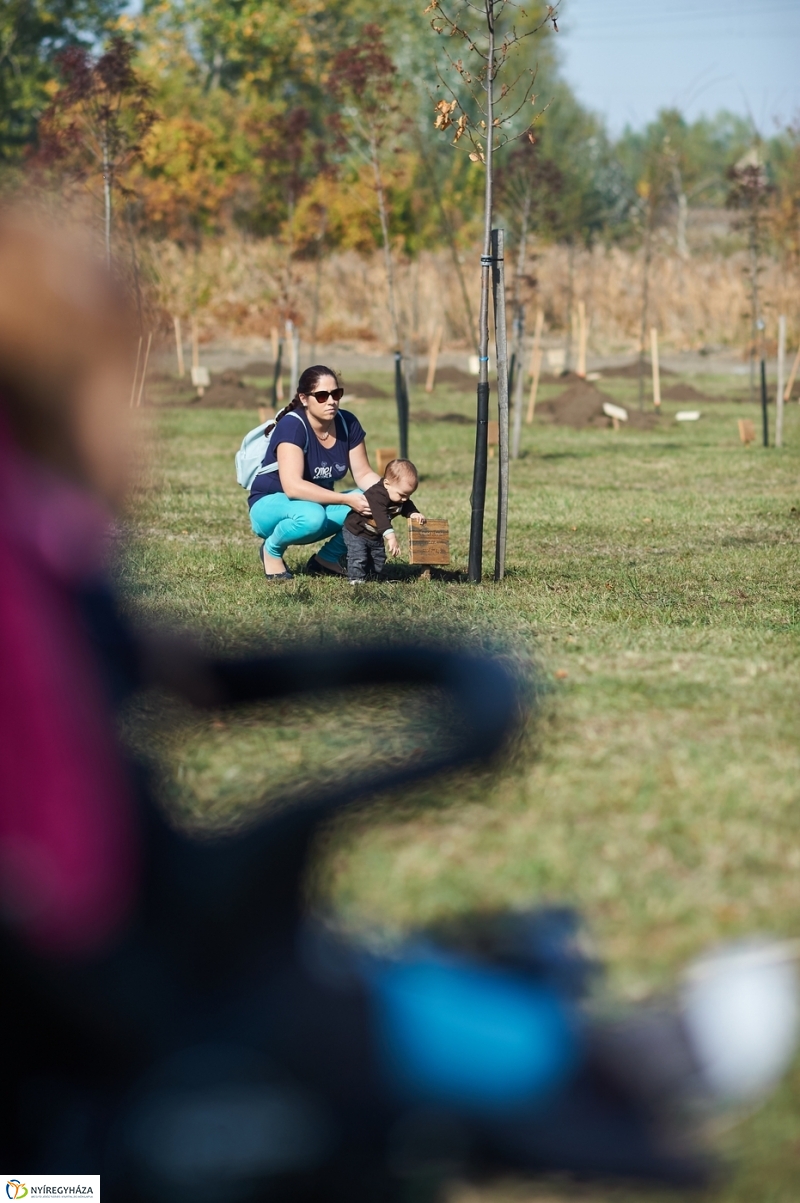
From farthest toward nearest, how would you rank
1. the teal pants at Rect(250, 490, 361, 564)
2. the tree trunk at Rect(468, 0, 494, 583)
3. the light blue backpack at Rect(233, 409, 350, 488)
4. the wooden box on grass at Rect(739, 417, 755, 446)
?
the wooden box on grass at Rect(739, 417, 755, 446), the light blue backpack at Rect(233, 409, 350, 488), the teal pants at Rect(250, 490, 361, 564), the tree trunk at Rect(468, 0, 494, 583)

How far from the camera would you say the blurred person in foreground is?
76.0 inches

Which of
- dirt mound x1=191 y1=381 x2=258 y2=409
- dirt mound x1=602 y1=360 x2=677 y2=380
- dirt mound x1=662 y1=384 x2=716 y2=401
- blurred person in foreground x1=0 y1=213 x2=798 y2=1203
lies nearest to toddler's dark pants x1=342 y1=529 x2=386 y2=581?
blurred person in foreground x1=0 y1=213 x2=798 y2=1203

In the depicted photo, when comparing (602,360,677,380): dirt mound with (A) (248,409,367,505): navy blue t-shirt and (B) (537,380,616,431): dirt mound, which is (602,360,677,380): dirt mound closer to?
(B) (537,380,616,431): dirt mound

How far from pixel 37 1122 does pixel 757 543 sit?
288 inches

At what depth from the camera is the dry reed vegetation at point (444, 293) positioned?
36.5m

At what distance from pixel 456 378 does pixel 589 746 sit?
80.6 ft

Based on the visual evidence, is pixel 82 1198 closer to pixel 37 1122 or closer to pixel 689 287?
pixel 37 1122

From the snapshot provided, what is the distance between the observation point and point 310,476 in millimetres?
7441

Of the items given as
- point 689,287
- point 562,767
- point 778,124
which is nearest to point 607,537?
point 562,767

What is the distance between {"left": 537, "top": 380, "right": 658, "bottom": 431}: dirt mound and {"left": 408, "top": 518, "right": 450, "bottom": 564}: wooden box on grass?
43.0ft

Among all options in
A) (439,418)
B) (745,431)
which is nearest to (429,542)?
(745,431)

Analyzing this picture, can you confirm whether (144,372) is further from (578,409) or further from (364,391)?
(364,391)

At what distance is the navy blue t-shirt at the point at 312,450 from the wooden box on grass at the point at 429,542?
1.86 ft

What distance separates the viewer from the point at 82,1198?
7.54ft
